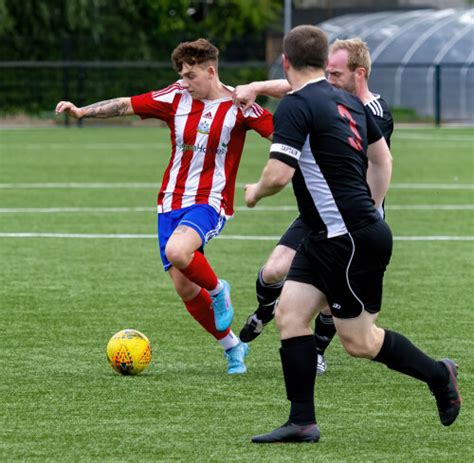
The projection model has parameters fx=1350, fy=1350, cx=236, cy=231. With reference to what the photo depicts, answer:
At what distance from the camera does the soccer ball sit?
7945mm

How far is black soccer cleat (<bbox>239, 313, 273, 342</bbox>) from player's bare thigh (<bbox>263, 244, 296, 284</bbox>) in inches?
10.9

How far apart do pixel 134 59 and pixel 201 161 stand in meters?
43.6

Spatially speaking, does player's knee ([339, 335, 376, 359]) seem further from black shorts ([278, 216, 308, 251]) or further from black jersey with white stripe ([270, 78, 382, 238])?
black shorts ([278, 216, 308, 251])

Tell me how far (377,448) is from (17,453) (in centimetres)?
165

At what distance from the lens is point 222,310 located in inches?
329

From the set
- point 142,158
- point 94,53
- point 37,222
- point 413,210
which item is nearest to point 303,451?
Result: point 37,222

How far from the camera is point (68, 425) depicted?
6680 mm

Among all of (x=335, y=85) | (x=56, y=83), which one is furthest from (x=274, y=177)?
(x=56, y=83)

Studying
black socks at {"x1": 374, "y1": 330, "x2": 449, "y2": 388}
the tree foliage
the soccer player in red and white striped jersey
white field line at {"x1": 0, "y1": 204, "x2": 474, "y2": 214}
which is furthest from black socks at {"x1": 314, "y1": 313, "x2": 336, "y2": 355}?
the tree foliage

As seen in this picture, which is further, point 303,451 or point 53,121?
point 53,121

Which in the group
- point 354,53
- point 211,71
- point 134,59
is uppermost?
point 354,53

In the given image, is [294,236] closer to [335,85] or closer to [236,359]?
[236,359]

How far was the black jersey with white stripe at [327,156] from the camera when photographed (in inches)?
243

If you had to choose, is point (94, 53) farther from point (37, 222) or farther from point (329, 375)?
point (329, 375)
